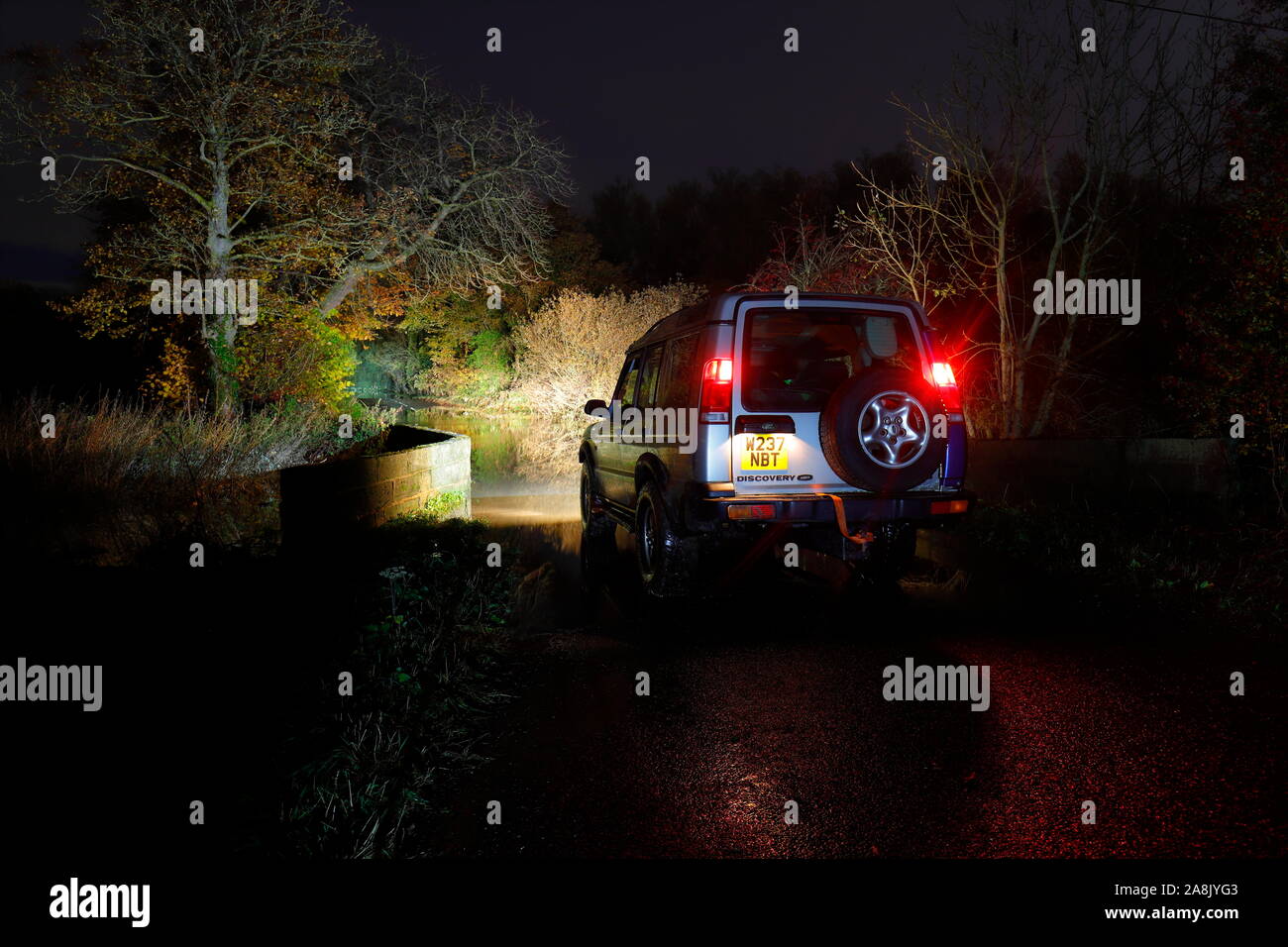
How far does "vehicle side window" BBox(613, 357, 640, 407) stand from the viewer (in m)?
8.63

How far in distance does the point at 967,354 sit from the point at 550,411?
1242 cm

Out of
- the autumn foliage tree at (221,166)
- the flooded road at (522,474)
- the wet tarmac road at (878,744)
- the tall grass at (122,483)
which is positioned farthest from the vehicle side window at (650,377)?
the autumn foliage tree at (221,166)

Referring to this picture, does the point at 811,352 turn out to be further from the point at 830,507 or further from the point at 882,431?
the point at 830,507

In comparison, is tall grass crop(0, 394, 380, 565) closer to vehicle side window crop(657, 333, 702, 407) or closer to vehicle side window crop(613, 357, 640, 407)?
vehicle side window crop(613, 357, 640, 407)

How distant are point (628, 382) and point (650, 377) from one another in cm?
129

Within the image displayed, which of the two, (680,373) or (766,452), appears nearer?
(766,452)

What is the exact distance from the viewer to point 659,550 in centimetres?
668

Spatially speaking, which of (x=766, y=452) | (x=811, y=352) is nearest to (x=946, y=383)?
(x=811, y=352)

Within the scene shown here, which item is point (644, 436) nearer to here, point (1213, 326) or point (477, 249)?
point (1213, 326)

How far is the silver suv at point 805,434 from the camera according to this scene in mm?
5906

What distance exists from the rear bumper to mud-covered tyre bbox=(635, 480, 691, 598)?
24.4 inches

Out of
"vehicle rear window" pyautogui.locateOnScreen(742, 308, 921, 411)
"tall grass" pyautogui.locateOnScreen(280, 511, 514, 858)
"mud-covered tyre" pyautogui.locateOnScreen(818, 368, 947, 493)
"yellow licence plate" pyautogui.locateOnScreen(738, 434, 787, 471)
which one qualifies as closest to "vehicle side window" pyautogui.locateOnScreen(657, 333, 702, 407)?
"vehicle rear window" pyautogui.locateOnScreen(742, 308, 921, 411)

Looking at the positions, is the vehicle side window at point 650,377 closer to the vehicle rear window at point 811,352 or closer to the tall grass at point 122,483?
the vehicle rear window at point 811,352
